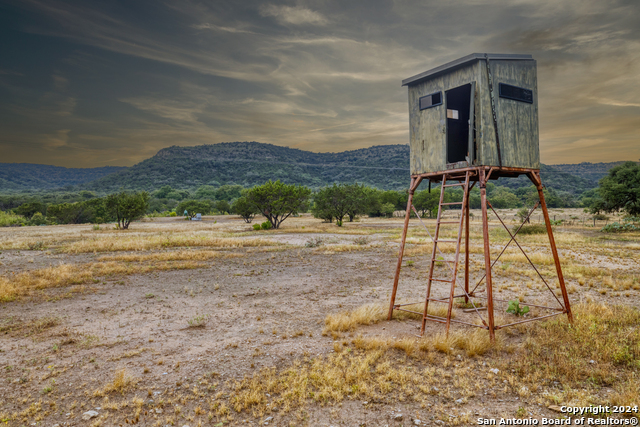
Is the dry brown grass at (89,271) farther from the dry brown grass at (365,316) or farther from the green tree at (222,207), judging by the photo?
the green tree at (222,207)

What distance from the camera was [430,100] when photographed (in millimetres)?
9625

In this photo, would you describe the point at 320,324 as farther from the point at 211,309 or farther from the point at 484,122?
the point at 484,122

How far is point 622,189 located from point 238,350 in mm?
47083

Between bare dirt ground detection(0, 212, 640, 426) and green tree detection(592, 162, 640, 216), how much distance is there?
27154 mm

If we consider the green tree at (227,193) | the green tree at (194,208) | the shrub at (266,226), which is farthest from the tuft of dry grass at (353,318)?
the green tree at (227,193)

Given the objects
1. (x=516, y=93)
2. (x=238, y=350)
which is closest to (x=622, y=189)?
(x=516, y=93)

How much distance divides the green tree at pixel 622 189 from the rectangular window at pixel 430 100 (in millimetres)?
41295

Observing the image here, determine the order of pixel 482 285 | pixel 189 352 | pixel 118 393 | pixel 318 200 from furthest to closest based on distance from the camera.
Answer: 1. pixel 318 200
2. pixel 482 285
3. pixel 189 352
4. pixel 118 393

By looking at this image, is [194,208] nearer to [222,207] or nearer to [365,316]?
[222,207]

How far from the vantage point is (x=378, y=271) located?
17609 mm

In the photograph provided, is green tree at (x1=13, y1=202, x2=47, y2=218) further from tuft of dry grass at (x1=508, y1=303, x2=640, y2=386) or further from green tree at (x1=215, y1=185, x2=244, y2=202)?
tuft of dry grass at (x1=508, y1=303, x2=640, y2=386)

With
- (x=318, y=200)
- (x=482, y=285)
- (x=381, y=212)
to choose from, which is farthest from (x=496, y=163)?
(x=381, y=212)

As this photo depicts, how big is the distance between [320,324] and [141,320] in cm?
552

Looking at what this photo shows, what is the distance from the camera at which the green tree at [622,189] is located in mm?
37312
